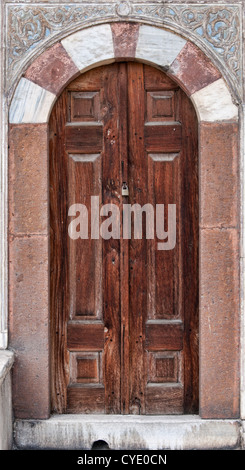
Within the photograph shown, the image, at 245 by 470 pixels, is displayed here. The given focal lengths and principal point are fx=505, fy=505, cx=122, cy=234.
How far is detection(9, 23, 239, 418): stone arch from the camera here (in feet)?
11.1

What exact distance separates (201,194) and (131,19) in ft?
4.14

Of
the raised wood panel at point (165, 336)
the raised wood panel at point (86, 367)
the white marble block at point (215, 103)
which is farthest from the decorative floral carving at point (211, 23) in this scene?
the raised wood panel at point (86, 367)

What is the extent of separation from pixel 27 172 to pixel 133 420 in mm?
1836

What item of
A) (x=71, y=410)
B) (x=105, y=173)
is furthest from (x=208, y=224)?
(x=71, y=410)

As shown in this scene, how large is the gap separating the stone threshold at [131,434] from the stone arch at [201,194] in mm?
104

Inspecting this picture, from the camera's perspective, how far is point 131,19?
3385 mm

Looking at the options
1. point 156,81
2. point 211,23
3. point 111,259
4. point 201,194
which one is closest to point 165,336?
point 111,259

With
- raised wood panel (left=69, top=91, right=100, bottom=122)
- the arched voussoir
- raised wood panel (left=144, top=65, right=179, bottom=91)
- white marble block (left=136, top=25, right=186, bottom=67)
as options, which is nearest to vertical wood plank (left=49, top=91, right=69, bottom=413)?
raised wood panel (left=69, top=91, right=100, bottom=122)

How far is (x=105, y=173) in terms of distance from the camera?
11.7ft

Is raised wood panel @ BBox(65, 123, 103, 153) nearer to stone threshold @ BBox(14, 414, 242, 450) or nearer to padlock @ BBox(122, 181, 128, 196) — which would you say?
padlock @ BBox(122, 181, 128, 196)

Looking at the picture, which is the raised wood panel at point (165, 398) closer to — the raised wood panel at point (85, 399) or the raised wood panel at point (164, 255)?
the raised wood panel at point (85, 399)

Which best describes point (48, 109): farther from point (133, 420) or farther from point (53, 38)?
point (133, 420)

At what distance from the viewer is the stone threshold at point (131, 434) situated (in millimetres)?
3383

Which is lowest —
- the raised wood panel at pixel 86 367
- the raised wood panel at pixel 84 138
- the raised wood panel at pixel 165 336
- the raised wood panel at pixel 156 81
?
the raised wood panel at pixel 86 367
